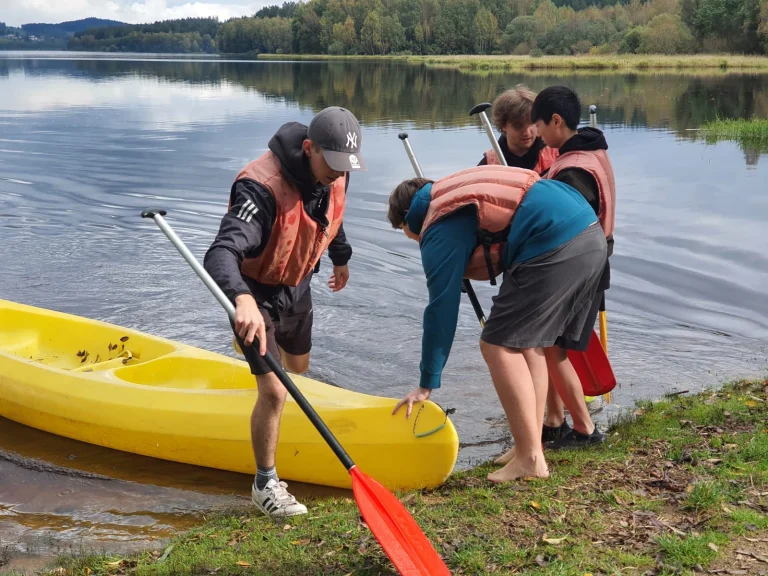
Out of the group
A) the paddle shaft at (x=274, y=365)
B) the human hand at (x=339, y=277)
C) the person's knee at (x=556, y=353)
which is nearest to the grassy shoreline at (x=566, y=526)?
the paddle shaft at (x=274, y=365)

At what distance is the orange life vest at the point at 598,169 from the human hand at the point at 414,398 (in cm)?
132

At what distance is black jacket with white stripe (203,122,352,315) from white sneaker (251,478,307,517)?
1064 mm

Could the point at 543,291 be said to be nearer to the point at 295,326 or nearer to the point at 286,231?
the point at 286,231

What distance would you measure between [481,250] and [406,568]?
4.80 feet

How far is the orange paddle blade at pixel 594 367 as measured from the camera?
16.4 feet

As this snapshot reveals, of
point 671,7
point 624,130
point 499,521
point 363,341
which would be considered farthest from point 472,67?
point 499,521

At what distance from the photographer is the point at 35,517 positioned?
15.6ft

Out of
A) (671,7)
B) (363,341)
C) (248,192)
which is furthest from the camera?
(671,7)

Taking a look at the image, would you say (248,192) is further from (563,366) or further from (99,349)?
(99,349)

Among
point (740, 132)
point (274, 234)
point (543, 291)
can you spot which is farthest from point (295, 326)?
point (740, 132)

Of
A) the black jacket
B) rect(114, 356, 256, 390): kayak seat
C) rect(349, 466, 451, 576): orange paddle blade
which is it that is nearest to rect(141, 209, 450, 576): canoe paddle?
rect(349, 466, 451, 576): orange paddle blade

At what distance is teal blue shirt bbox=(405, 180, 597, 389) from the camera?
12.0 ft

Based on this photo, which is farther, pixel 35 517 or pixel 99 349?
pixel 99 349

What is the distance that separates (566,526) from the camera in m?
3.49
